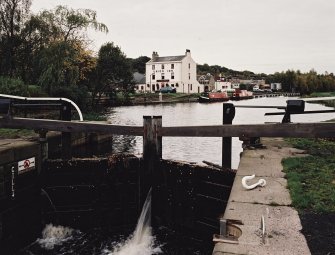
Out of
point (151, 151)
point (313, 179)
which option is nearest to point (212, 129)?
point (151, 151)

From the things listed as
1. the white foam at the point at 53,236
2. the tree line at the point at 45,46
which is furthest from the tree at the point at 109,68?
the white foam at the point at 53,236

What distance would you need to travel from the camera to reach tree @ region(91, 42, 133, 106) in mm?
39312

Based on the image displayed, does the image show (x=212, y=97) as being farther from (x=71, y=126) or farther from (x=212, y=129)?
(x=212, y=129)

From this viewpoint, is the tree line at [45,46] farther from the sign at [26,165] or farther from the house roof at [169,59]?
the house roof at [169,59]

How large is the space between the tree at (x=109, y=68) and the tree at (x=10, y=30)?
363 inches

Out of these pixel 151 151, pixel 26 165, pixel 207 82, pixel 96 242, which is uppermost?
pixel 207 82

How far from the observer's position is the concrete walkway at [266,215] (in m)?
3.93

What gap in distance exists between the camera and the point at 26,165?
8406mm

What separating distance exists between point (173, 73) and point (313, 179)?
285ft

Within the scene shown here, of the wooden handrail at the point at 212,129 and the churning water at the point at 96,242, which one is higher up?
the wooden handrail at the point at 212,129

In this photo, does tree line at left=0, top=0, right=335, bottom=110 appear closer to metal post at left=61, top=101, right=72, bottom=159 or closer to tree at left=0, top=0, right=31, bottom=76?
tree at left=0, top=0, right=31, bottom=76

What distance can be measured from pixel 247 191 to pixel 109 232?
Answer: 5.09 metres

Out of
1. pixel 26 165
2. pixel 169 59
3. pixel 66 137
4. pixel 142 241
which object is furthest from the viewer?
pixel 169 59

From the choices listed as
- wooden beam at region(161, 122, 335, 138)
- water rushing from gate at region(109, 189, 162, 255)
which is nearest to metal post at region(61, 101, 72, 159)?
water rushing from gate at region(109, 189, 162, 255)
